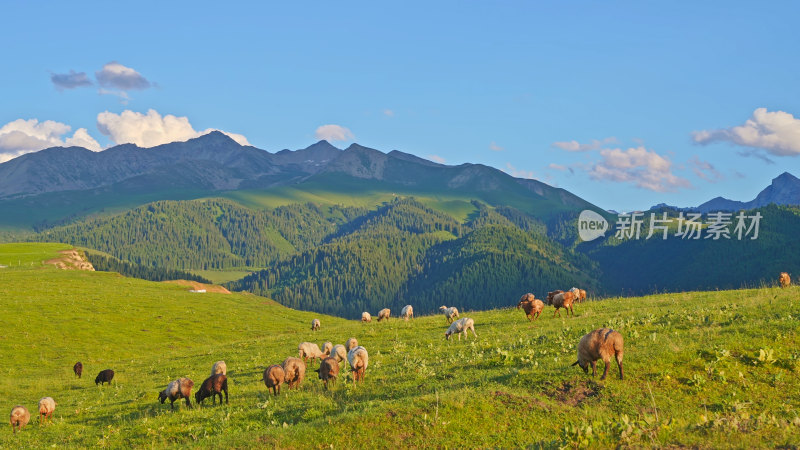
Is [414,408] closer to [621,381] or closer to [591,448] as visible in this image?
[591,448]

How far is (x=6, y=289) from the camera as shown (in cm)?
9269

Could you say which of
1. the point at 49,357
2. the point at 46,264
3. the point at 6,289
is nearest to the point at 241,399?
the point at 49,357

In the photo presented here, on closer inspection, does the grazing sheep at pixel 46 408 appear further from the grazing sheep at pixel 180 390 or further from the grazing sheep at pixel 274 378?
the grazing sheep at pixel 274 378

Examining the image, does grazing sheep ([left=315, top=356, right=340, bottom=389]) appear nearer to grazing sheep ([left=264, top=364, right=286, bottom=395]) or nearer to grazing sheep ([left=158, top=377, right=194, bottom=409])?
grazing sheep ([left=264, top=364, right=286, bottom=395])

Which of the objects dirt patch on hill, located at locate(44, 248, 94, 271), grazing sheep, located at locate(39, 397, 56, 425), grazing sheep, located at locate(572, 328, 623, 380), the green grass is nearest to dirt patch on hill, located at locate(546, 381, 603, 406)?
the green grass

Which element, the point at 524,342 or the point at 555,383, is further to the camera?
the point at 524,342

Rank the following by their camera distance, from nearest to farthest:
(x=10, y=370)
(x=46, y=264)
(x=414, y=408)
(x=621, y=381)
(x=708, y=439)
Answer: (x=708, y=439)
(x=414, y=408)
(x=621, y=381)
(x=10, y=370)
(x=46, y=264)

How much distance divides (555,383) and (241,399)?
A: 13807 millimetres

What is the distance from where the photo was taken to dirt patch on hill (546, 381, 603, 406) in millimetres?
16250

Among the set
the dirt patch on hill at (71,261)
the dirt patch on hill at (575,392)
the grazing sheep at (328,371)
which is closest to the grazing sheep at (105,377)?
the grazing sheep at (328,371)

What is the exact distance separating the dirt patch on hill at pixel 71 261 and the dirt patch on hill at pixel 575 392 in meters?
182

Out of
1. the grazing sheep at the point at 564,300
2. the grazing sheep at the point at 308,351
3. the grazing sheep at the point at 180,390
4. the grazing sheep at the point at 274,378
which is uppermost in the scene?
the grazing sheep at the point at 564,300

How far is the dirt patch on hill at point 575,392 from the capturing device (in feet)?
53.3

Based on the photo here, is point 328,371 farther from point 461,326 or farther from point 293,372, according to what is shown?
point 461,326
